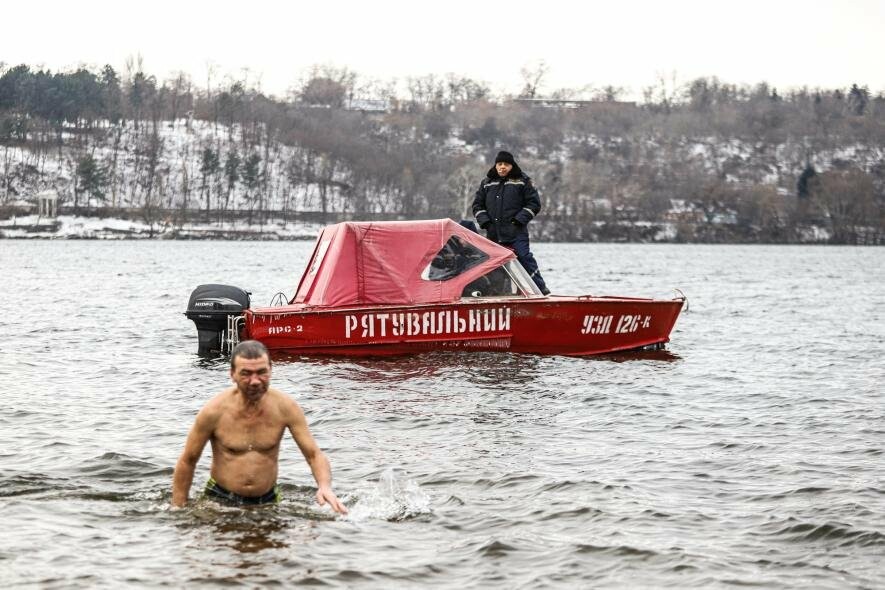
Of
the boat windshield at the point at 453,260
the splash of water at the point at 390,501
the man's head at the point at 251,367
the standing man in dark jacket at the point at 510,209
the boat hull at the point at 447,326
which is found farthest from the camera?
the standing man in dark jacket at the point at 510,209

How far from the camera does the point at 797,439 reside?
1284cm

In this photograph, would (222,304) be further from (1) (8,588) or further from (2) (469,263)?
(1) (8,588)

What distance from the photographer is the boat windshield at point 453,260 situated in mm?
18000

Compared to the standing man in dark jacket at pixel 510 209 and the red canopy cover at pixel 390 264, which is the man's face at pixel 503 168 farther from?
the red canopy cover at pixel 390 264

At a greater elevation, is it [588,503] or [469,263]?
[469,263]

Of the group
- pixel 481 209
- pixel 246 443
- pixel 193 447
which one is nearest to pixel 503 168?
pixel 481 209

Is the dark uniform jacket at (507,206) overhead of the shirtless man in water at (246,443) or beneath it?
overhead

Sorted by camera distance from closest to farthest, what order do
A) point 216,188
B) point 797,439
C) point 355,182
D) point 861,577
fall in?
point 861,577, point 797,439, point 216,188, point 355,182

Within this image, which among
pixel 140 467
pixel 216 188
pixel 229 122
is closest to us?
pixel 140 467

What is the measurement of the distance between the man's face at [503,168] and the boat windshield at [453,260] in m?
1.34

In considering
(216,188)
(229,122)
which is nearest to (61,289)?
(216,188)

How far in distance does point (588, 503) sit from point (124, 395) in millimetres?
7562

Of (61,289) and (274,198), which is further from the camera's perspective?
(274,198)

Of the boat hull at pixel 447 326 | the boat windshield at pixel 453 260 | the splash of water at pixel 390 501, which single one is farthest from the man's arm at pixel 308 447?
the boat windshield at pixel 453 260
